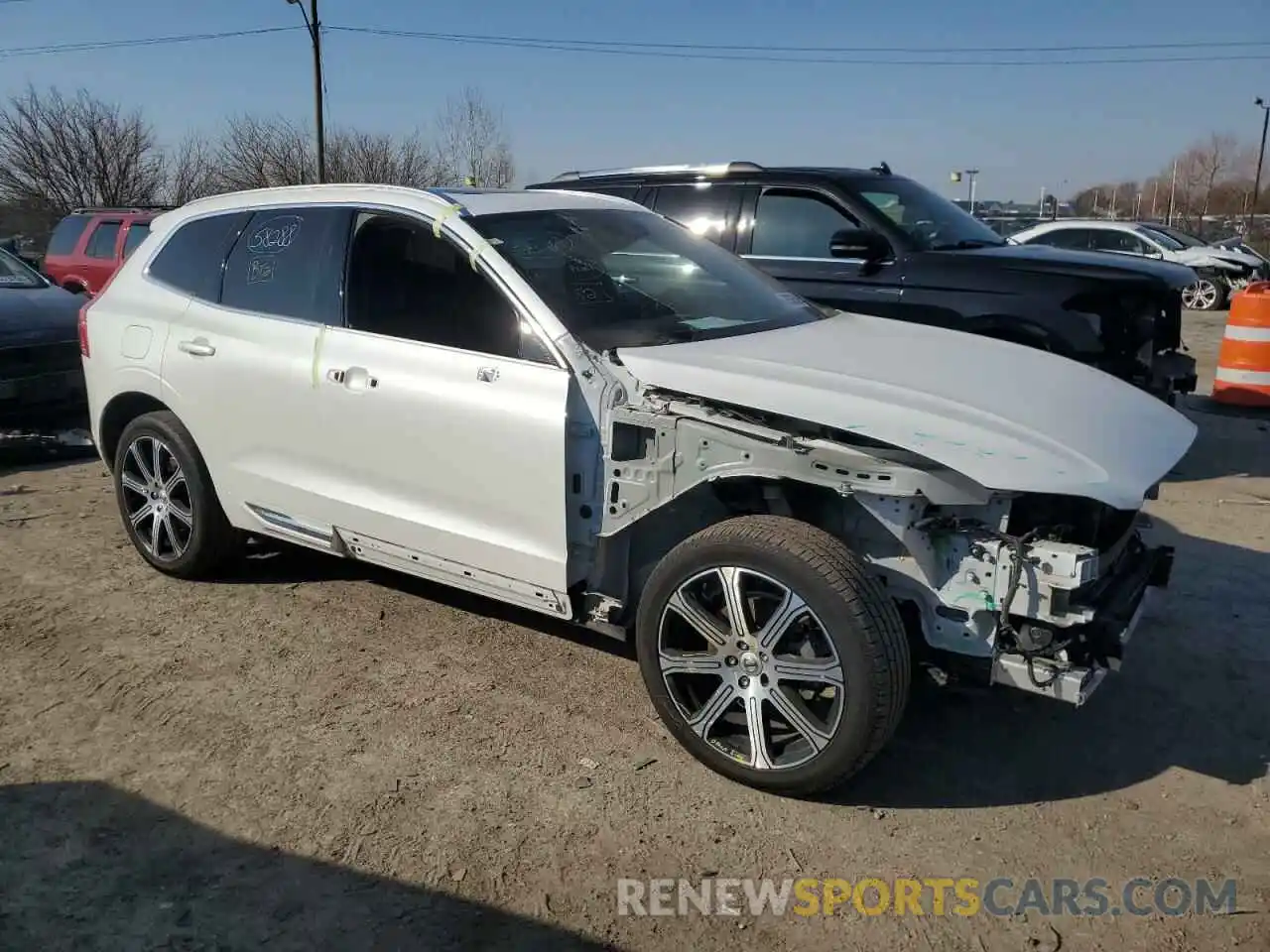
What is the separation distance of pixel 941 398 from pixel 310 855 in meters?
2.29

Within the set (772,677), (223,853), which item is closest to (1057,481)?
(772,677)

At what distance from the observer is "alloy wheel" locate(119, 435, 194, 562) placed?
4.91m

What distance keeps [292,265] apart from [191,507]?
1.25 meters

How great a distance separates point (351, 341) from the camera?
412 centimetres

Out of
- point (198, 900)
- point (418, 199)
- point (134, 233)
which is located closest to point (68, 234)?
point (134, 233)

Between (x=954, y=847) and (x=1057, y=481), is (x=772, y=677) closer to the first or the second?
(x=954, y=847)

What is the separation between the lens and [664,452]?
133 inches

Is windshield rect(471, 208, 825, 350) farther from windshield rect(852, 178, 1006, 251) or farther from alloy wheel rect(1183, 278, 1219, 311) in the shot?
alloy wheel rect(1183, 278, 1219, 311)

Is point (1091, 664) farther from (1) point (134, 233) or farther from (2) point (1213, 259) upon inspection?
(2) point (1213, 259)

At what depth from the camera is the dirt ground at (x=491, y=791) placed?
276 cm

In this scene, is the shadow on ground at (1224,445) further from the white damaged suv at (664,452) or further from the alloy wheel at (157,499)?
the alloy wheel at (157,499)

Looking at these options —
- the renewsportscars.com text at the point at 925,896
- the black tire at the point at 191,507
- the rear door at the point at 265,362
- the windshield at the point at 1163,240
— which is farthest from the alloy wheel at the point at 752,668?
the windshield at the point at 1163,240

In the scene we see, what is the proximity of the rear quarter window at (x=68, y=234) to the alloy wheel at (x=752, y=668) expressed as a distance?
46.6 feet

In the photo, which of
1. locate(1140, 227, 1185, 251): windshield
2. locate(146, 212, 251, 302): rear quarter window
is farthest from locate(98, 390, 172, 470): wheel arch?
locate(1140, 227, 1185, 251): windshield
